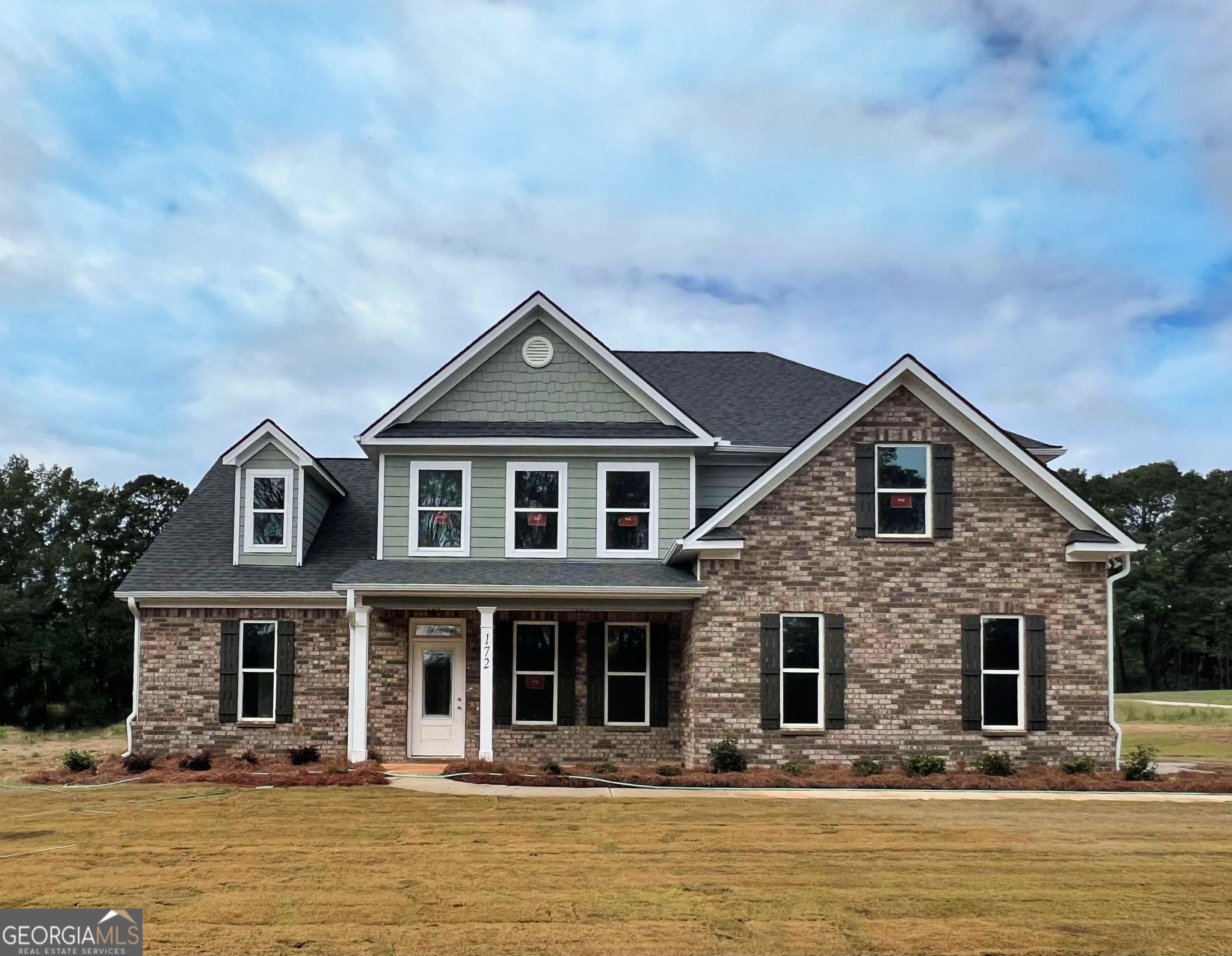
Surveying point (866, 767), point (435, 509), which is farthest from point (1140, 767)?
point (435, 509)

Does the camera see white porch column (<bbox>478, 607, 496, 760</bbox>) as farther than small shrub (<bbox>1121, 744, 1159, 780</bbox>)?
Yes

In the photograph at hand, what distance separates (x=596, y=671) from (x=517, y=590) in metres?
2.49

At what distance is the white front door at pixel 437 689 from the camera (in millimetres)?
Result: 19234

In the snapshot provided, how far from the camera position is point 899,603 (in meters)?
17.6

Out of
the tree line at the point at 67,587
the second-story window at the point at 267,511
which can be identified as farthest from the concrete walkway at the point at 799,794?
the tree line at the point at 67,587

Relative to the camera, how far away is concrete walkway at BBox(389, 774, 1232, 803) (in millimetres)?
15070

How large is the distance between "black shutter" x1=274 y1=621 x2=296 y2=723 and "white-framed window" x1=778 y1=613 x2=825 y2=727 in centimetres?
817

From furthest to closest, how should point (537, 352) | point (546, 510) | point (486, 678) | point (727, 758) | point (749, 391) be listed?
point (749, 391) → point (537, 352) → point (546, 510) → point (486, 678) → point (727, 758)

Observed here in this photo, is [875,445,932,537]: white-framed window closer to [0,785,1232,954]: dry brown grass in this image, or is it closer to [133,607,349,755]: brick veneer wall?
[0,785,1232,954]: dry brown grass

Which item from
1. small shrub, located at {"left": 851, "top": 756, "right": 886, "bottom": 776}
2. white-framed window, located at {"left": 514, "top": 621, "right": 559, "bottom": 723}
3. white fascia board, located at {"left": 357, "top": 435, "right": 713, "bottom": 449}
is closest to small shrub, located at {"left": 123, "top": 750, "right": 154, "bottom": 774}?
white-framed window, located at {"left": 514, "top": 621, "right": 559, "bottom": 723}

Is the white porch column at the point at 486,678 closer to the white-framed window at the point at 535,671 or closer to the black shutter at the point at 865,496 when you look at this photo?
the white-framed window at the point at 535,671

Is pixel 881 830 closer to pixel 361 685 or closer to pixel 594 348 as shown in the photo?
pixel 361 685

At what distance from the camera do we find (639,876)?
9.95 metres

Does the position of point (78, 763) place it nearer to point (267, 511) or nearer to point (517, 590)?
point (267, 511)
